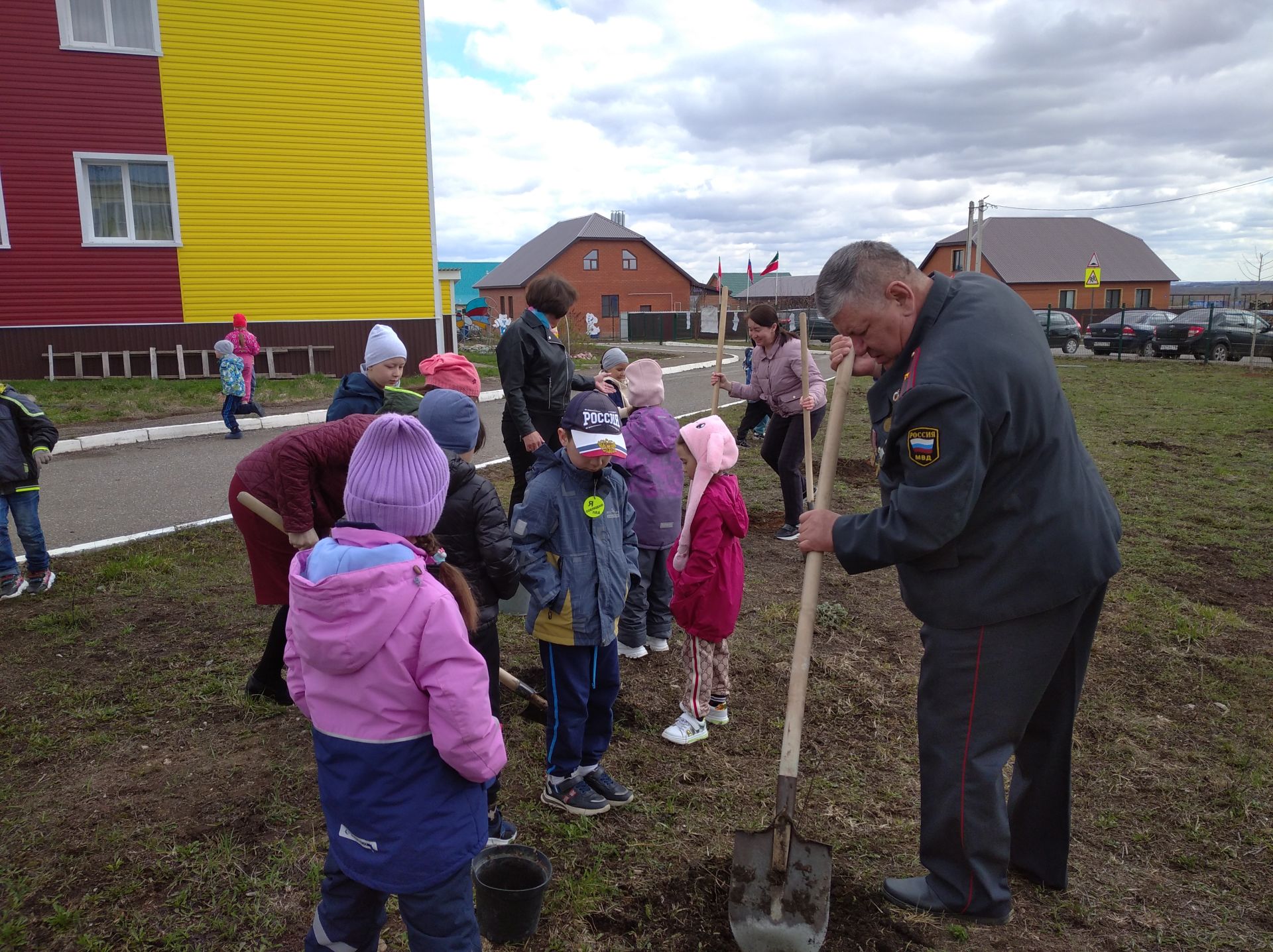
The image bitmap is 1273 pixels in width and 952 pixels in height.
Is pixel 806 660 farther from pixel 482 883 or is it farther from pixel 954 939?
pixel 482 883

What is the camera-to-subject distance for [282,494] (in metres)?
3.83

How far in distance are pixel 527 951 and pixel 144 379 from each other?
17.3m

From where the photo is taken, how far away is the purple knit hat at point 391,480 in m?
2.22

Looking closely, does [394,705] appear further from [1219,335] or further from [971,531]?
[1219,335]

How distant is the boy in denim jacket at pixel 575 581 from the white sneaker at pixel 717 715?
2.67 feet

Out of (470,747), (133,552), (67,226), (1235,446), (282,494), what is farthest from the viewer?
(67,226)

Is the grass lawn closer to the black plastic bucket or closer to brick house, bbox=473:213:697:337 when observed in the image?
the black plastic bucket

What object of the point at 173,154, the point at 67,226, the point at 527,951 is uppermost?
the point at 173,154

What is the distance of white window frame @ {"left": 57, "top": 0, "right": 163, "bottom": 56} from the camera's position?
1656cm

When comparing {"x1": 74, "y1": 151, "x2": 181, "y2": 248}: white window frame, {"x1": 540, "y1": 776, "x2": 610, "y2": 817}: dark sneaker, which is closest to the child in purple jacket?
{"x1": 540, "y1": 776, "x2": 610, "y2": 817}: dark sneaker

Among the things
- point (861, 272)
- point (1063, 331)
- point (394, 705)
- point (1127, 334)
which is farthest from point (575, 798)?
point (1063, 331)

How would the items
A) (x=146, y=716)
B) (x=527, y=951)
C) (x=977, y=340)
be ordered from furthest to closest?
1. (x=146, y=716)
2. (x=527, y=951)
3. (x=977, y=340)

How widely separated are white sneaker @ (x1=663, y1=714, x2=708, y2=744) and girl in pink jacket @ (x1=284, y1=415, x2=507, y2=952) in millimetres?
1883

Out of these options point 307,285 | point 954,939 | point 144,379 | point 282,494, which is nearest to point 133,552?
point 282,494
